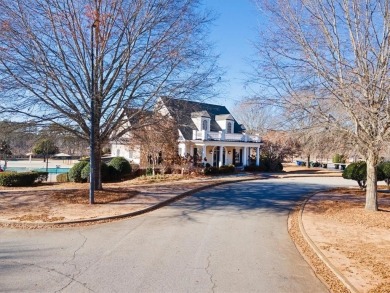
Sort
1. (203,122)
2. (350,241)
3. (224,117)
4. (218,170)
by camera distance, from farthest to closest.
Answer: (224,117) → (203,122) → (218,170) → (350,241)

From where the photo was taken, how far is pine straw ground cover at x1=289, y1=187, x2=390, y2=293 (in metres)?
5.28

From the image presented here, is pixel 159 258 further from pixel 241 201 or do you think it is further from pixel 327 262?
pixel 241 201

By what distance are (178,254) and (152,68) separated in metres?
8.11

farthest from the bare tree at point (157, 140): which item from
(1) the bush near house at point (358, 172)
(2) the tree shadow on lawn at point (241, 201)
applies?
(1) the bush near house at point (358, 172)

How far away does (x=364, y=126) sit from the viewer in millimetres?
10047

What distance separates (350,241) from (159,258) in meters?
4.62

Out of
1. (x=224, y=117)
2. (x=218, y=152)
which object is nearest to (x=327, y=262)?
(x=218, y=152)

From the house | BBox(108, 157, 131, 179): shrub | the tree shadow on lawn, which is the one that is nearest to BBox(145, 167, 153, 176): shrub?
BBox(108, 157, 131, 179): shrub

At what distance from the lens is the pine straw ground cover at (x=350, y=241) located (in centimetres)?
528

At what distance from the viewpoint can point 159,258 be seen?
20.0ft

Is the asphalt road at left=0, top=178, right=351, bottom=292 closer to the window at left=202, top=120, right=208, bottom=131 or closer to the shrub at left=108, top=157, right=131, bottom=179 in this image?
the shrub at left=108, top=157, right=131, bottom=179

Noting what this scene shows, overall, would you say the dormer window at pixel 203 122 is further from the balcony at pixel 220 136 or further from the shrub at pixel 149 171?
the shrub at pixel 149 171

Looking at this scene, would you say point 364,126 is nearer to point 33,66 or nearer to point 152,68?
point 152,68

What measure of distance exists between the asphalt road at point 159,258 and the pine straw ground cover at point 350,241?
1.10 ft
